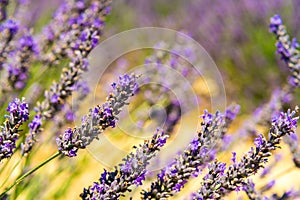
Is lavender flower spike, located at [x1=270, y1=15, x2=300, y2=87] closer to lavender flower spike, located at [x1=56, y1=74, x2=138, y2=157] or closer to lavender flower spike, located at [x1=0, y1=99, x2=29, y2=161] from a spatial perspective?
lavender flower spike, located at [x1=56, y1=74, x2=138, y2=157]

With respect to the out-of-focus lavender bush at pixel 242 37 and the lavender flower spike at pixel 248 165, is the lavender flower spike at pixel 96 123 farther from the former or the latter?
the out-of-focus lavender bush at pixel 242 37

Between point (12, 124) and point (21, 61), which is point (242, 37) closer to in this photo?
point (21, 61)

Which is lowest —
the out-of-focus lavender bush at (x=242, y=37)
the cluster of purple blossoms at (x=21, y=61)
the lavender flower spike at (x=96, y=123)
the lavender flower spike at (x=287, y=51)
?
the lavender flower spike at (x=96, y=123)

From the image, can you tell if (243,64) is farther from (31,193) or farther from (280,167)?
(31,193)

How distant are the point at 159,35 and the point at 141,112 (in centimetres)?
331

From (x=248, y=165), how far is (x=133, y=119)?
1351 millimetres

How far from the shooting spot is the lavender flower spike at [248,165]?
3.71 ft

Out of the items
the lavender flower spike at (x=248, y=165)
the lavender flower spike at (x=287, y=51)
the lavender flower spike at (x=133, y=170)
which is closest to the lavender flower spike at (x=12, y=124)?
the lavender flower spike at (x=133, y=170)

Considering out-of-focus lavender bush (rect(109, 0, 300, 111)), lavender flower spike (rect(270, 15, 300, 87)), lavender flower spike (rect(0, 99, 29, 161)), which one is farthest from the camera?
out-of-focus lavender bush (rect(109, 0, 300, 111))

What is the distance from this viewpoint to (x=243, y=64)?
4328 mm

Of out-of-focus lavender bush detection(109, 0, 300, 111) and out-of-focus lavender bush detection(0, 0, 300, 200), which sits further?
out-of-focus lavender bush detection(109, 0, 300, 111)

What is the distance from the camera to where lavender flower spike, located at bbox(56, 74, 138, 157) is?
113 cm

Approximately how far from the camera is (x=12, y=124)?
1.11 metres

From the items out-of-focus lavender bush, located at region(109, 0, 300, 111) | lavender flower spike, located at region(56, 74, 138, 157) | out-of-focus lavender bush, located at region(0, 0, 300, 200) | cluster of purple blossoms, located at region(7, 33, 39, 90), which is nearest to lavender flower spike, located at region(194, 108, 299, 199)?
out-of-focus lavender bush, located at region(0, 0, 300, 200)
